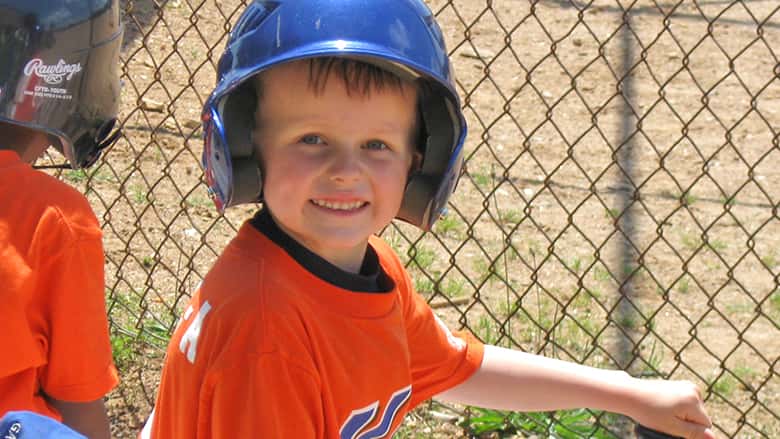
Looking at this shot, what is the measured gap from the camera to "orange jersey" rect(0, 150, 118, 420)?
8.02ft

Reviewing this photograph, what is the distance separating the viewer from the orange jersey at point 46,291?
2443 millimetres

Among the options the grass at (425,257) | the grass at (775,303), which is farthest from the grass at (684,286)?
the grass at (425,257)

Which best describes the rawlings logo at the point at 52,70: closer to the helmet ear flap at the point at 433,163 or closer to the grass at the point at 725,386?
the helmet ear flap at the point at 433,163

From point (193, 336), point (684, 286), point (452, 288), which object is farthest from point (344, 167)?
point (684, 286)

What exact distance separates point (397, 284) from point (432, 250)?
3.07 meters

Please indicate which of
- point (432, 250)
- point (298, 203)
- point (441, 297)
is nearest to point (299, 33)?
point (298, 203)

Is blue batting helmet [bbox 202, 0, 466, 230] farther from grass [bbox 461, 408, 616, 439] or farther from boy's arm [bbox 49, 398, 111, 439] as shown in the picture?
grass [bbox 461, 408, 616, 439]

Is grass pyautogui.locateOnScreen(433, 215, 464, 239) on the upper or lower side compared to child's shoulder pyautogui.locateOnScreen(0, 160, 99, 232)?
upper

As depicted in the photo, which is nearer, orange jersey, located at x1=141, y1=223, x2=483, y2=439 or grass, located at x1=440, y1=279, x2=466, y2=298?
orange jersey, located at x1=141, y1=223, x2=483, y2=439

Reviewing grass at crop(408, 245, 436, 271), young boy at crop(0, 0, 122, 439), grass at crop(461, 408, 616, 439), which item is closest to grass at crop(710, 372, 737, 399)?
grass at crop(461, 408, 616, 439)

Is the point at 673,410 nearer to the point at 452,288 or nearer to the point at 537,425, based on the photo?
the point at 537,425

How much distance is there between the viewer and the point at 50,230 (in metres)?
2.46

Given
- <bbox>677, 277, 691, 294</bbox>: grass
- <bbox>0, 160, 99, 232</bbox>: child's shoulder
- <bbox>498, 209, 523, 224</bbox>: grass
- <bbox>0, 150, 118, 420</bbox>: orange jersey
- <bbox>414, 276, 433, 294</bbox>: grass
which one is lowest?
<bbox>0, 150, 118, 420</bbox>: orange jersey

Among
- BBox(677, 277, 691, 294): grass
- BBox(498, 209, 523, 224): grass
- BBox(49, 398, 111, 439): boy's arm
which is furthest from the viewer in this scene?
BBox(498, 209, 523, 224): grass
